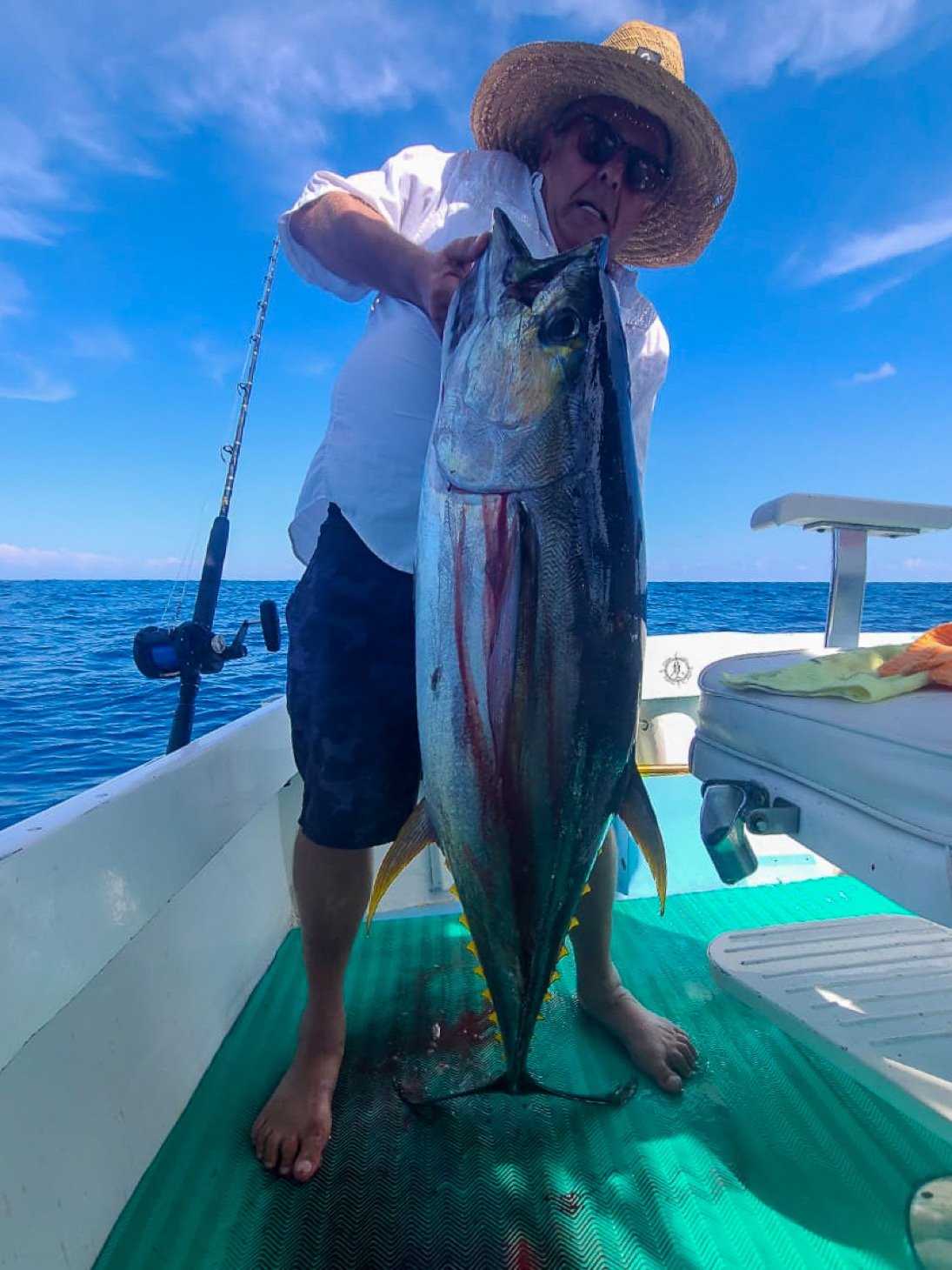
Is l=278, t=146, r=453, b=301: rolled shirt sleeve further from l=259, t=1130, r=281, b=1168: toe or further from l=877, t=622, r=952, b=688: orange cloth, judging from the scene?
l=259, t=1130, r=281, b=1168: toe

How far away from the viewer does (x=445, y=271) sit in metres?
1.28

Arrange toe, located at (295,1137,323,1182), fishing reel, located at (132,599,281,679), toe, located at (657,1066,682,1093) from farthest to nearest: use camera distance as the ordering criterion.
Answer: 1. fishing reel, located at (132,599,281,679)
2. toe, located at (657,1066,682,1093)
3. toe, located at (295,1137,323,1182)

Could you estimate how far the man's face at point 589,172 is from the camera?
5.54 ft

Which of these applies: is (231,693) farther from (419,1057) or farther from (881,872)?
(881,872)

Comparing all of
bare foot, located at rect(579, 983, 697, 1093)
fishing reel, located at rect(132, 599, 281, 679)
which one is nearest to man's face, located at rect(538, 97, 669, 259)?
fishing reel, located at rect(132, 599, 281, 679)

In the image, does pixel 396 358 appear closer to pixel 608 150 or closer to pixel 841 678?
pixel 608 150

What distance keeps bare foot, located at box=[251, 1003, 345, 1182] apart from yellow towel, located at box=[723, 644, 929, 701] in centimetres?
118

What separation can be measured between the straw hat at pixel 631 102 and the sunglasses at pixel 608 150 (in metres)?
0.06

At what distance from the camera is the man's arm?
1.27m

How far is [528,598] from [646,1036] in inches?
50.0

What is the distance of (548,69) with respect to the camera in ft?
5.49

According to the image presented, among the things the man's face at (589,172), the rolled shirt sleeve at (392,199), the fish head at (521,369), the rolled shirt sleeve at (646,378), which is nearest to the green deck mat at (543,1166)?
the fish head at (521,369)

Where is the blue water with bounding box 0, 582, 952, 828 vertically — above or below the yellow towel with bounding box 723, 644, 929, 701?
below

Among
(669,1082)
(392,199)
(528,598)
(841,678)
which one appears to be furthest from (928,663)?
(392,199)
